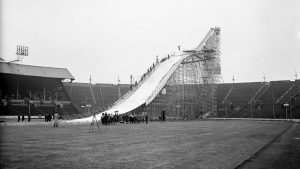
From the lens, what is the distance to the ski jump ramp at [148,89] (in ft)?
141

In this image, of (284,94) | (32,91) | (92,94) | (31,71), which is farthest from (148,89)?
(284,94)

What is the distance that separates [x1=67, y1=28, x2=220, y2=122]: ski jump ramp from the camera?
4284 centimetres

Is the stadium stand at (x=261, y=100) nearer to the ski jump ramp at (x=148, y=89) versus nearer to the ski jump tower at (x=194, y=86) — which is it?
the ski jump tower at (x=194, y=86)

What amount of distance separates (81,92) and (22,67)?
70.4 ft

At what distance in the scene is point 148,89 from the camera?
47.9 metres

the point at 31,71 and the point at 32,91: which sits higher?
the point at 31,71

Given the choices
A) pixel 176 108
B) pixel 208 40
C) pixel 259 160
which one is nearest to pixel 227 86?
pixel 208 40

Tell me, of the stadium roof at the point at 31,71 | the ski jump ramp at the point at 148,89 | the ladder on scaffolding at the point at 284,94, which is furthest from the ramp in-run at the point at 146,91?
the ladder on scaffolding at the point at 284,94

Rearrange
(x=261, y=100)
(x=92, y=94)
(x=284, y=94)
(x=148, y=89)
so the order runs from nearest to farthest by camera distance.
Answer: (x=148, y=89), (x=284, y=94), (x=261, y=100), (x=92, y=94)

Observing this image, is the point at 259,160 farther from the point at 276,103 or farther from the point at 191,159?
the point at 276,103

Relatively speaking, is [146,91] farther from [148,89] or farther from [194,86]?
[194,86]

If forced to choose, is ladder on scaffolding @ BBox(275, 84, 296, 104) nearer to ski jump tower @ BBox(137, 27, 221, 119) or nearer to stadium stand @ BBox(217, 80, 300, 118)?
stadium stand @ BBox(217, 80, 300, 118)

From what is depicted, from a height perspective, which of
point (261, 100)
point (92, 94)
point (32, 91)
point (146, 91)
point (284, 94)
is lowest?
point (261, 100)

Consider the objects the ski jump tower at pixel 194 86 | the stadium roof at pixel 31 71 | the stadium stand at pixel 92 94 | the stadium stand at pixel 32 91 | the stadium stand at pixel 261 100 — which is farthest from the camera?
the stadium stand at pixel 92 94
